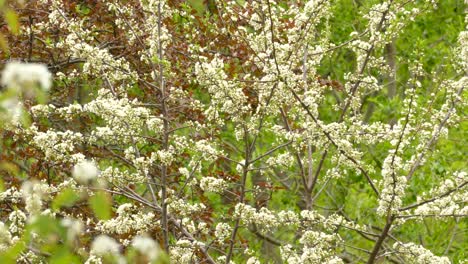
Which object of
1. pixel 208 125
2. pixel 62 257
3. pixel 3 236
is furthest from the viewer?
pixel 208 125

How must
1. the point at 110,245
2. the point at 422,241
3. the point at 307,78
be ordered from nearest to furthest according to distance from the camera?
the point at 110,245 → the point at 307,78 → the point at 422,241

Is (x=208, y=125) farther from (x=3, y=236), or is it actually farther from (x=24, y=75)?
(x=24, y=75)

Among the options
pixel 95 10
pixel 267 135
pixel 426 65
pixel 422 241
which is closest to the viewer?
pixel 95 10

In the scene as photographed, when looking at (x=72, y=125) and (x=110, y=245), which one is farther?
(x=72, y=125)

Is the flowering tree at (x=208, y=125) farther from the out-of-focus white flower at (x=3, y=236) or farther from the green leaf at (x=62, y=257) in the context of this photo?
the green leaf at (x=62, y=257)

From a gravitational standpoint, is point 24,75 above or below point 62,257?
above

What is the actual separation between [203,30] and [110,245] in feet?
15.0

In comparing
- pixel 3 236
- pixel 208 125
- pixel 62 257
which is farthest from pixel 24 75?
pixel 208 125

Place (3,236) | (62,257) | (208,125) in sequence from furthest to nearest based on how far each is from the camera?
(208,125) → (3,236) → (62,257)

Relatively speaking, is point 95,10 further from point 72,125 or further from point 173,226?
point 173,226

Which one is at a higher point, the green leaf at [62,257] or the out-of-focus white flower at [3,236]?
the out-of-focus white flower at [3,236]

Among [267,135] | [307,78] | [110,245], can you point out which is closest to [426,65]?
[267,135]

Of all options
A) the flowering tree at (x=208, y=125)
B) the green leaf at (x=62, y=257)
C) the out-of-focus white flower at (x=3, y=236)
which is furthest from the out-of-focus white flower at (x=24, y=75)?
the flowering tree at (x=208, y=125)

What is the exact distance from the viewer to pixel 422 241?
25.0ft
